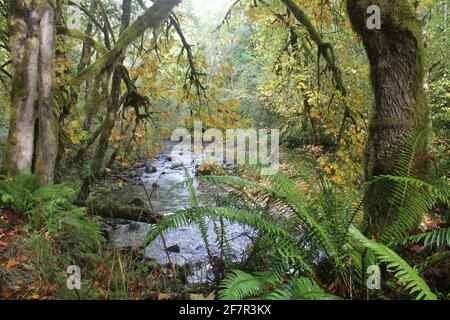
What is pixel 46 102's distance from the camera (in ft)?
15.8

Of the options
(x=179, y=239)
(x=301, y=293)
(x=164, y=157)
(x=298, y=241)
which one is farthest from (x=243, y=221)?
(x=164, y=157)

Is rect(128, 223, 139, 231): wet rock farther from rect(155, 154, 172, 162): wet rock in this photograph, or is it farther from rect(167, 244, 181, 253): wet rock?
rect(155, 154, 172, 162): wet rock

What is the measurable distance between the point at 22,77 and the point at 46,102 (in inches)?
19.0

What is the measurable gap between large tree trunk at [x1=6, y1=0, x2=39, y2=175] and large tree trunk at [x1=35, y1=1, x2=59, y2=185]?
0.09 meters

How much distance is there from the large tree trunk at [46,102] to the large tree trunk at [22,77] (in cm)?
9

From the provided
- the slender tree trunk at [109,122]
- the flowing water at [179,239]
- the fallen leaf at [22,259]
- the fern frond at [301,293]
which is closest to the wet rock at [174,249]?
the flowing water at [179,239]

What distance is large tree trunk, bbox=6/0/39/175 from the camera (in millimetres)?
4805

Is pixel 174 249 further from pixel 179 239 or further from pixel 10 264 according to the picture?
pixel 10 264

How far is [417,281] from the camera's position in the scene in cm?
184

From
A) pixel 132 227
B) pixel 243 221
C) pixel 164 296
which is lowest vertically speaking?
pixel 132 227

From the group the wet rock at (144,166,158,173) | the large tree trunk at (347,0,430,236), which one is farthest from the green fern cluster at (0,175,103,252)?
the wet rock at (144,166,158,173)

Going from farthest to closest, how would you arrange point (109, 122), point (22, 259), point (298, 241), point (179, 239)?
point (109, 122), point (179, 239), point (22, 259), point (298, 241)

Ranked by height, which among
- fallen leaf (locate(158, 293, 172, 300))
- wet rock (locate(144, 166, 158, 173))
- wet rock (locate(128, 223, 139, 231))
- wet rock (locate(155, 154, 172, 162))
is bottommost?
wet rock (locate(128, 223, 139, 231))

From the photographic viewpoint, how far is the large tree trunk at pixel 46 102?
4.77 metres
